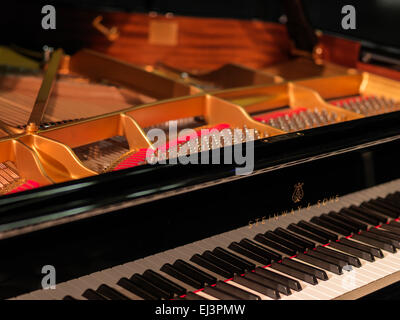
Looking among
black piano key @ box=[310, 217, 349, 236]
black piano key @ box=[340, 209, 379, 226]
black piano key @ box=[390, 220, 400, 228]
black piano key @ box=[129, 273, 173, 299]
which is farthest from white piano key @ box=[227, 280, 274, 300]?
black piano key @ box=[390, 220, 400, 228]

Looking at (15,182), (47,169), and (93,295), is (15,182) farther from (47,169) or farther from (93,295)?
(93,295)

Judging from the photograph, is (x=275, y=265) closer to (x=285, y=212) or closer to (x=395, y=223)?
(x=285, y=212)

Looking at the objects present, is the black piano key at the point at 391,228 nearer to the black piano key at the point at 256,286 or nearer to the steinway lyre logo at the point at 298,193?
the steinway lyre logo at the point at 298,193

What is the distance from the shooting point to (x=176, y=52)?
3.95 meters

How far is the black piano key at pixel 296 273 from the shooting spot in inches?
77.4

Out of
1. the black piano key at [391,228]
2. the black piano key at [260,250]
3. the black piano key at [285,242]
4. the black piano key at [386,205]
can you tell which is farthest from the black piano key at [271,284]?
the black piano key at [386,205]

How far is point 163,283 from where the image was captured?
1.85 metres

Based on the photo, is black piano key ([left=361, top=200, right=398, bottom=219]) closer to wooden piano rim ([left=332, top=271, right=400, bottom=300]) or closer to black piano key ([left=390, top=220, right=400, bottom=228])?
black piano key ([left=390, top=220, right=400, bottom=228])

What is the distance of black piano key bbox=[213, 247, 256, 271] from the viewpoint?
2000mm

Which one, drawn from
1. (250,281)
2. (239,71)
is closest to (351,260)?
(250,281)

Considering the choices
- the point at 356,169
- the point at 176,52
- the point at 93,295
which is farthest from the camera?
the point at 176,52

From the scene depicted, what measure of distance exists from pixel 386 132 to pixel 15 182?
5.04 ft

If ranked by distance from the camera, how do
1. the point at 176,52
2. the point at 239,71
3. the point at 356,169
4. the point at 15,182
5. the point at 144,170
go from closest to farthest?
1. the point at 144,170
2. the point at 15,182
3. the point at 356,169
4. the point at 239,71
5. the point at 176,52
